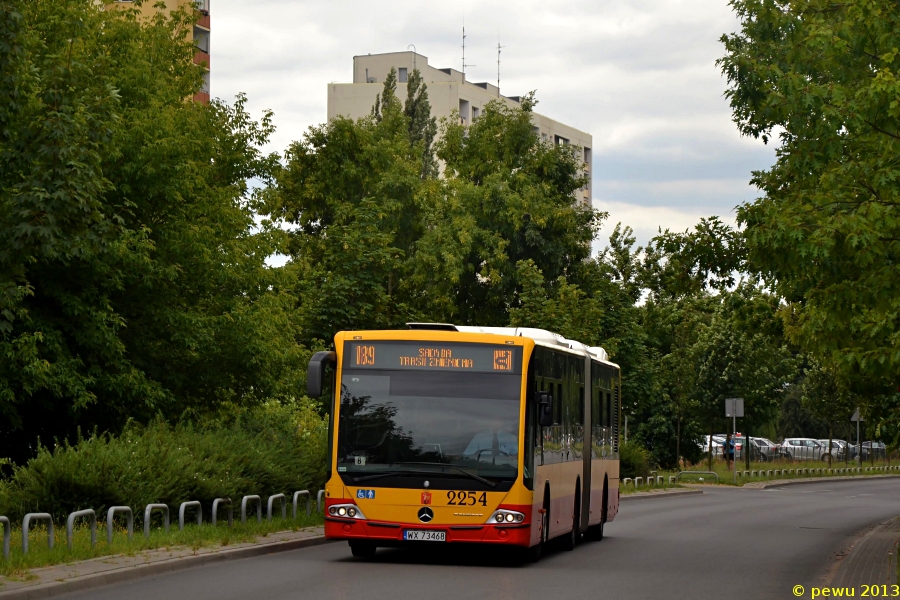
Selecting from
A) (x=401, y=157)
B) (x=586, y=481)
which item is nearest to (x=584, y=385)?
(x=586, y=481)

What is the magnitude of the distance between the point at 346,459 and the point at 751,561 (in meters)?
6.04

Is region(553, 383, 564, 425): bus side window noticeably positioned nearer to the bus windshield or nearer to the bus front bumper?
the bus windshield

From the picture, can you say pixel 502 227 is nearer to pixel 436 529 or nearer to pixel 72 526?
pixel 436 529

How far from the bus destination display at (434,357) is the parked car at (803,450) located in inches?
2720

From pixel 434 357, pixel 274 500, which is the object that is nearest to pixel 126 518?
pixel 434 357

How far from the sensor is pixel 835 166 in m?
22.4

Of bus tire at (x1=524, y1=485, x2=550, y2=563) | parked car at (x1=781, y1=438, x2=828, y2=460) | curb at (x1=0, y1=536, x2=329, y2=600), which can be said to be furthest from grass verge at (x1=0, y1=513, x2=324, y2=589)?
parked car at (x1=781, y1=438, x2=828, y2=460)

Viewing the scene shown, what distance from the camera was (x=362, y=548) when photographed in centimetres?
1817

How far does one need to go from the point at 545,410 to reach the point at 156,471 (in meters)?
5.55

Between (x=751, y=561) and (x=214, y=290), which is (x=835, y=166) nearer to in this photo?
(x=751, y=561)

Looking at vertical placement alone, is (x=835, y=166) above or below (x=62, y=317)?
above

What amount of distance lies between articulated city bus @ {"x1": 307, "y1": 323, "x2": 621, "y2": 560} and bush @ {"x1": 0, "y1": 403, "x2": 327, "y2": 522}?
296 centimetres

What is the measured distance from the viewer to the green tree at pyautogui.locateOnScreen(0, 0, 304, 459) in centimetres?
2638

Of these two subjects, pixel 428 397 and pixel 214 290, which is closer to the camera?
pixel 428 397
